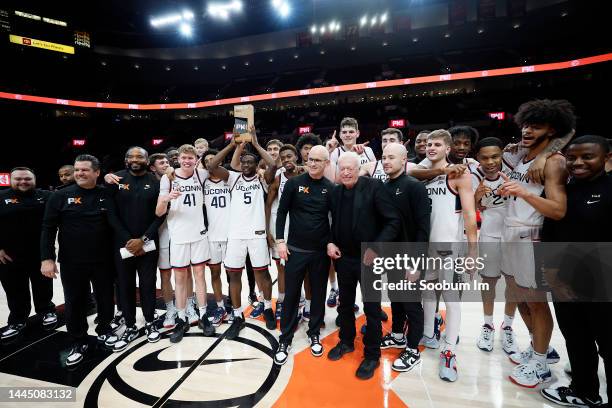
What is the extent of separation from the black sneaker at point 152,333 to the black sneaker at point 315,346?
→ 5.58 ft

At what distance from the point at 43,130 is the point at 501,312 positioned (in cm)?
2303

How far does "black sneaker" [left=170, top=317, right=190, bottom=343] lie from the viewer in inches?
122

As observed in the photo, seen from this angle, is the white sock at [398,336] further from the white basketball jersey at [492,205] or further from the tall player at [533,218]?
the white basketball jersey at [492,205]

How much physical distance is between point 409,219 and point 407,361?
1.31 m

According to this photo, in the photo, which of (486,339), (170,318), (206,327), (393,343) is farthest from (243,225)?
(486,339)

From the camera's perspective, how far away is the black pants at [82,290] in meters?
2.80

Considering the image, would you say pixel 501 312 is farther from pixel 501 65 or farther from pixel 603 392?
pixel 501 65

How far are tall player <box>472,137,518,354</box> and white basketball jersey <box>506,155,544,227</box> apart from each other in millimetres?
267

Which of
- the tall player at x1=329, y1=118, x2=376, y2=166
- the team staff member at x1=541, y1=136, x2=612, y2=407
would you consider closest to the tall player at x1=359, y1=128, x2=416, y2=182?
the tall player at x1=329, y1=118, x2=376, y2=166

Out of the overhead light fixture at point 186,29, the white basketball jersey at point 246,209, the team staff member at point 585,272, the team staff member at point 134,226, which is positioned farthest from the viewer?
the overhead light fixture at point 186,29

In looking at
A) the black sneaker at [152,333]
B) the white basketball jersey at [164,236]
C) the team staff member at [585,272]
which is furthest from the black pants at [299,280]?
the team staff member at [585,272]

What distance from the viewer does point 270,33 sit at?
1869 cm

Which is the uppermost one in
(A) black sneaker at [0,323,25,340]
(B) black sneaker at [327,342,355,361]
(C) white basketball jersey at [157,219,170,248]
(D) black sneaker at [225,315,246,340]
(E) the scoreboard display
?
(E) the scoreboard display

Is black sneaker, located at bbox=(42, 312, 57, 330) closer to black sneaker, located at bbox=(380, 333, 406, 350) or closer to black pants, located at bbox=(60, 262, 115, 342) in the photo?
black pants, located at bbox=(60, 262, 115, 342)
